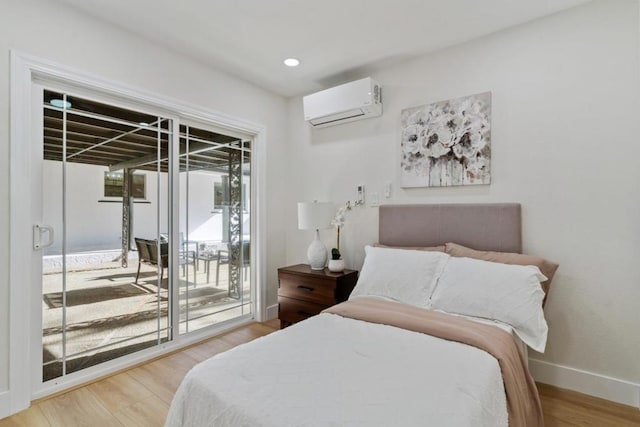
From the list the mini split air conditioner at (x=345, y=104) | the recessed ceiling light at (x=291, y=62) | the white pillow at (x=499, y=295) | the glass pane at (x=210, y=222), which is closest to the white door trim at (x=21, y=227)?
the glass pane at (x=210, y=222)

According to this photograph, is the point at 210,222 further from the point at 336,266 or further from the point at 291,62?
the point at 291,62

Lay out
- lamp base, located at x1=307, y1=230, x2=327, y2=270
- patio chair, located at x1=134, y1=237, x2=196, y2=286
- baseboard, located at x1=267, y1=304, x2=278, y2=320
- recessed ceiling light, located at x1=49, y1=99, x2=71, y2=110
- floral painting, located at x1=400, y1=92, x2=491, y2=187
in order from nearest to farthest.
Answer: recessed ceiling light, located at x1=49, y1=99, x2=71, y2=110 → floral painting, located at x1=400, y1=92, x2=491, y2=187 → patio chair, located at x1=134, y1=237, x2=196, y2=286 → lamp base, located at x1=307, y1=230, x2=327, y2=270 → baseboard, located at x1=267, y1=304, x2=278, y2=320

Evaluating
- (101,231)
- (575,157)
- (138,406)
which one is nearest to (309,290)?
(138,406)

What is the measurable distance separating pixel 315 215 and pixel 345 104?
1.08 metres

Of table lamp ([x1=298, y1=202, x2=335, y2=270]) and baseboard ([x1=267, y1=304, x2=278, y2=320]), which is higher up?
table lamp ([x1=298, y1=202, x2=335, y2=270])

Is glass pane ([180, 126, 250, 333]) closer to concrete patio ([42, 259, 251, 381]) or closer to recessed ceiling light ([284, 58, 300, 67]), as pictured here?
concrete patio ([42, 259, 251, 381])

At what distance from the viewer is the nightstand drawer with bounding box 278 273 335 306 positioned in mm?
2805

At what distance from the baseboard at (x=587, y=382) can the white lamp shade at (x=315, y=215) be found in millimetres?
1934

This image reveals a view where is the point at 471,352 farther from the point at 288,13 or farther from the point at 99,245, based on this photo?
the point at 99,245

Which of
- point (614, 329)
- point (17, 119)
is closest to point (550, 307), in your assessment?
point (614, 329)

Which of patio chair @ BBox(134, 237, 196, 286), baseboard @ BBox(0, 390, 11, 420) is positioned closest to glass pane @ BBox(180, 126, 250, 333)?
patio chair @ BBox(134, 237, 196, 286)

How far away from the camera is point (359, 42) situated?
8.51ft

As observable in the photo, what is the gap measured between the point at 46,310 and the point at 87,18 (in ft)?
6.58

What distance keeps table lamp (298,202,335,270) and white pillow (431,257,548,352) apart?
1.27m
